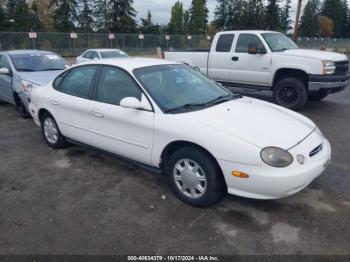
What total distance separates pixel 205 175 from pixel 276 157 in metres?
0.75

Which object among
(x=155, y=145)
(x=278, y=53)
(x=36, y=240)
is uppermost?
(x=278, y=53)

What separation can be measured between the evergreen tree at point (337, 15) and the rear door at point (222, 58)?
82.3 metres

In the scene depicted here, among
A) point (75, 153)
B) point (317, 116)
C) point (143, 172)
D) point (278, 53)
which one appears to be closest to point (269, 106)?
point (143, 172)

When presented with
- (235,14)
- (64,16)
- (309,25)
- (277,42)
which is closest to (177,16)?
(235,14)

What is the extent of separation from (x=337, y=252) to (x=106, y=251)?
6.80 ft

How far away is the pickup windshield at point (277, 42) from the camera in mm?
8523

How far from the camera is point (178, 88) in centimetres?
420

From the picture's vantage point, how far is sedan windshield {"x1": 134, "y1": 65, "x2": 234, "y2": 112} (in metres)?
3.90

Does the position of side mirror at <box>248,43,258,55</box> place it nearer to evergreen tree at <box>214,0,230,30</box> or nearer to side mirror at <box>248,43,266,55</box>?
side mirror at <box>248,43,266,55</box>

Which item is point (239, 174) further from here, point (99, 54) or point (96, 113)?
point (99, 54)

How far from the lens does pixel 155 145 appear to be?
3.81m

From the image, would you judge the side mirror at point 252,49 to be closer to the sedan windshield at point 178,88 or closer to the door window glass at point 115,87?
the sedan windshield at point 178,88

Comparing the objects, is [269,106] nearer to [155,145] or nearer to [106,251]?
[155,145]

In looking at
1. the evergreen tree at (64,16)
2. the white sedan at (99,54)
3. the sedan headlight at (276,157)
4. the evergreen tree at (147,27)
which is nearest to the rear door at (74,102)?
the sedan headlight at (276,157)
